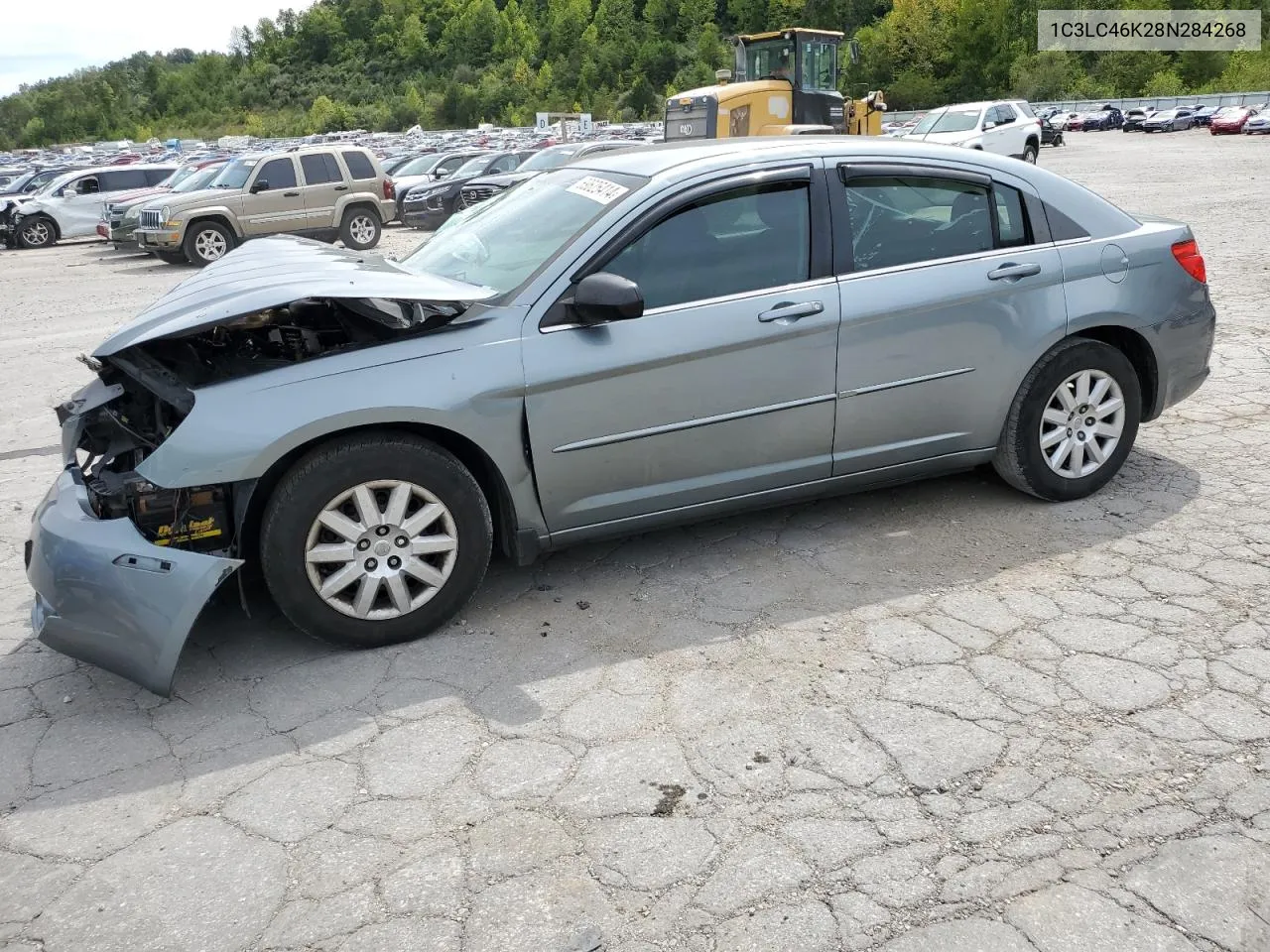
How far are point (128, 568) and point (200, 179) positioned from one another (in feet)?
55.5

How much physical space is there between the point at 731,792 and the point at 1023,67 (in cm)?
9161

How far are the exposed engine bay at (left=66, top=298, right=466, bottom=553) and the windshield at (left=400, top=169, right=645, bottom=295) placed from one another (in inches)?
13.6

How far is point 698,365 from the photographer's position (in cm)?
397

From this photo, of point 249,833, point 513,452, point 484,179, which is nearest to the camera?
point 249,833

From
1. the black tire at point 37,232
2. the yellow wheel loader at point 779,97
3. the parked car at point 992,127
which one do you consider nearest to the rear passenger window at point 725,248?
the yellow wheel loader at point 779,97

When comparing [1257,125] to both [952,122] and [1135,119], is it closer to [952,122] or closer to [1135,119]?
[1135,119]

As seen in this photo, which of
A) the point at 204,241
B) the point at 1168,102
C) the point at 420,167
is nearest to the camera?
the point at 204,241

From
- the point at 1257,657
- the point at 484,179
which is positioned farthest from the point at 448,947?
the point at 484,179

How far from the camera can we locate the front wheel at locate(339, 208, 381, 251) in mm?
17688

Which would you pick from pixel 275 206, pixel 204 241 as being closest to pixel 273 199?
pixel 275 206

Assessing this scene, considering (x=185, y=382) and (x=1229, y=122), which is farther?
(x=1229, y=122)

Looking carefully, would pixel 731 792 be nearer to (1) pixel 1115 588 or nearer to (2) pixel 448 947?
(2) pixel 448 947

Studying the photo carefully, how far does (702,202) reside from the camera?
4.12 m

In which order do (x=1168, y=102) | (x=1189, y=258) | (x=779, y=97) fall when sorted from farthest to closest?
(x=1168, y=102) < (x=779, y=97) < (x=1189, y=258)
